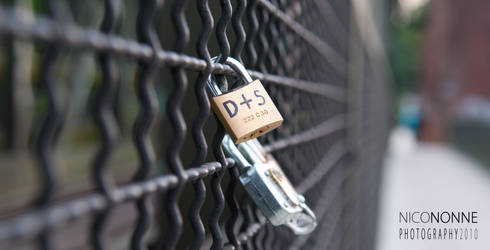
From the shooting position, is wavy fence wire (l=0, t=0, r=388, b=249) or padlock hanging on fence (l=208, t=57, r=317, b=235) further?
padlock hanging on fence (l=208, t=57, r=317, b=235)

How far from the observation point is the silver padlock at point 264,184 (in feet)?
2.44

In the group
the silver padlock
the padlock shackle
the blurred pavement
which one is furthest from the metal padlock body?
the blurred pavement

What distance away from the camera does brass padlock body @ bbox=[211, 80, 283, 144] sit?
0.68 metres

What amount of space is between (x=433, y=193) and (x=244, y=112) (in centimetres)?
747

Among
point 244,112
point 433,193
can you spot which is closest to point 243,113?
point 244,112

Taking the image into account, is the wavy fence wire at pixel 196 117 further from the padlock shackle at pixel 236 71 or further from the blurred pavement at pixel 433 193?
the blurred pavement at pixel 433 193

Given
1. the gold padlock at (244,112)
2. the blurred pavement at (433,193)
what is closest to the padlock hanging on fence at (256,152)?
the gold padlock at (244,112)

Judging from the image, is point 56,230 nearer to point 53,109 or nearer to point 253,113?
point 53,109

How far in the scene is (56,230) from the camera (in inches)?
14.8

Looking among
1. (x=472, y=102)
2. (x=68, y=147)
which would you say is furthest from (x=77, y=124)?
(x=472, y=102)

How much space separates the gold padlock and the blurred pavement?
4.53 ft

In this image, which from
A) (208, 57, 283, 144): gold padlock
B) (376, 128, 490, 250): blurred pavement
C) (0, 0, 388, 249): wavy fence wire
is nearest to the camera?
(0, 0, 388, 249): wavy fence wire

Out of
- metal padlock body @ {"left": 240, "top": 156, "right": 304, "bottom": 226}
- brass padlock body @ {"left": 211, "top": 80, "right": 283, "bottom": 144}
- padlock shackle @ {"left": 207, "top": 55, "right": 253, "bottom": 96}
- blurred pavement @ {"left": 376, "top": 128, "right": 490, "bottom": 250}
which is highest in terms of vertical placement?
padlock shackle @ {"left": 207, "top": 55, "right": 253, "bottom": 96}

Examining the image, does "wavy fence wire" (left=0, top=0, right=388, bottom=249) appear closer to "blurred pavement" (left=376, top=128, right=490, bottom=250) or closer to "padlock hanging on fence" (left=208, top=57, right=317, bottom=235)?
"padlock hanging on fence" (left=208, top=57, right=317, bottom=235)
